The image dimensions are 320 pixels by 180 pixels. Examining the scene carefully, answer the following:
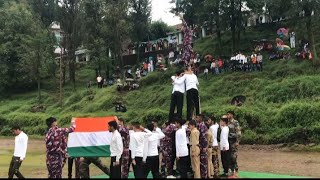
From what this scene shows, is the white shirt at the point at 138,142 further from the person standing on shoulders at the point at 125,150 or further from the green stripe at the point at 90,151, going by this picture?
the green stripe at the point at 90,151

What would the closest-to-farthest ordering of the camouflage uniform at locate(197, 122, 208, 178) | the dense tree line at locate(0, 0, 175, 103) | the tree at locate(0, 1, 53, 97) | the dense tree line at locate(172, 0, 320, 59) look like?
the camouflage uniform at locate(197, 122, 208, 178)
the dense tree line at locate(172, 0, 320, 59)
the dense tree line at locate(0, 0, 175, 103)
the tree at locate(0, 1, 53, 97)

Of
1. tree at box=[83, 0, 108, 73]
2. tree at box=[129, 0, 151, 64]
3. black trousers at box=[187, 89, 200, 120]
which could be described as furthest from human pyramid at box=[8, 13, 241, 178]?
tree at box=[129, 0, 151, 64]

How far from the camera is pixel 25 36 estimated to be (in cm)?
5003

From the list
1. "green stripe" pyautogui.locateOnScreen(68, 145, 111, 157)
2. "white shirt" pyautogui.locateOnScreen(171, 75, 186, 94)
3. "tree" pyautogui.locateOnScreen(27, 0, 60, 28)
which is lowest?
"green stripe" pyautogui.locateOnScreen(68, 145, 111, 157)

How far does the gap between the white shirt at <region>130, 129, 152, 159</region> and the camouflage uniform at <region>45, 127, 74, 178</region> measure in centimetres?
172

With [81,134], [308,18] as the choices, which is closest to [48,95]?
[308,18]

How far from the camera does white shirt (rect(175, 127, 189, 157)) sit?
12.0 metres

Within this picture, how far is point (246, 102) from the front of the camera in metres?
28.1

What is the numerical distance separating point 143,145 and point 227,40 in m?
33.7

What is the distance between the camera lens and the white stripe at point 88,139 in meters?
12.7

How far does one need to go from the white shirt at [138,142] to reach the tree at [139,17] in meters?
37.3

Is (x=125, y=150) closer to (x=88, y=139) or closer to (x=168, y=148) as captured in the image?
(x=88, y=139)

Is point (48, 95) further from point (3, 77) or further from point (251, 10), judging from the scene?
point (251, 10)

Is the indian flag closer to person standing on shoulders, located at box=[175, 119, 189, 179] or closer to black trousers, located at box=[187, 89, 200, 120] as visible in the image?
person standing on shoulders, located at box=[175, 119, 189, 179]
